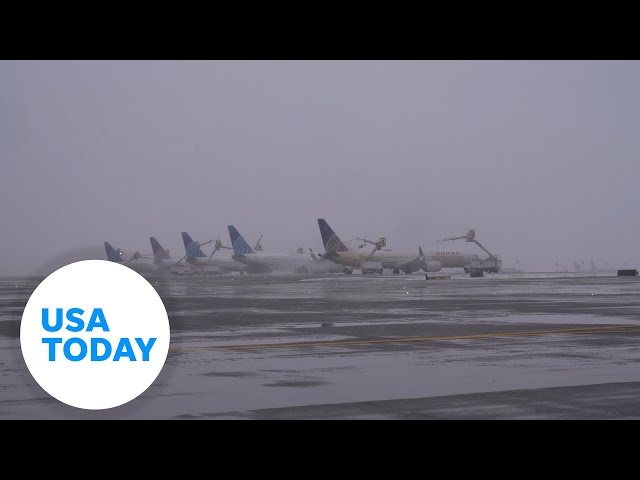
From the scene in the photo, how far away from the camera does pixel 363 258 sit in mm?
134375

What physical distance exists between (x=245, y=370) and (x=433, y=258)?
11960 cm

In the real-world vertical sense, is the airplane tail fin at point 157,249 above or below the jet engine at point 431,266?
above

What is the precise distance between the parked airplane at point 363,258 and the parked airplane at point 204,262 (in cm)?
3451

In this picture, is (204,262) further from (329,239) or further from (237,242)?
(329,239)

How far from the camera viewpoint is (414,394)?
13.4 metres

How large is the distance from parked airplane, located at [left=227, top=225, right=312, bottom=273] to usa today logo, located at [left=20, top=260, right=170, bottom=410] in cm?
14209

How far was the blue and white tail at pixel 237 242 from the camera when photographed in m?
152

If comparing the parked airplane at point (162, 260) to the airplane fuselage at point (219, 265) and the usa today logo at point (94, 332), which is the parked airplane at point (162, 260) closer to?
the airplane fuselage at point (219, 265)

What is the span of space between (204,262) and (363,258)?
141ft

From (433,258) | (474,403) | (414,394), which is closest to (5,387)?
(414,394)

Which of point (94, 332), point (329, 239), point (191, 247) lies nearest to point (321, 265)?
point (329, 239)

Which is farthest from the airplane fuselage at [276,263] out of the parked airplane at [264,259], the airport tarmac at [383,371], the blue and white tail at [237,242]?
the airport tarmac at [383,371]

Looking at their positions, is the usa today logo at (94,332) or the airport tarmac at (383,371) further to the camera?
the airport tarmac at (383,371)
